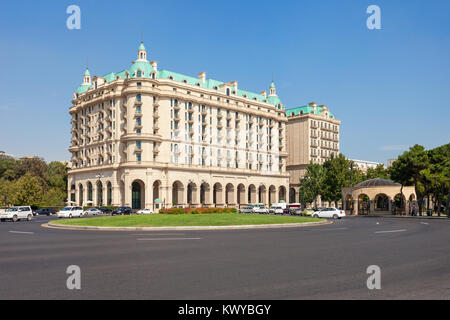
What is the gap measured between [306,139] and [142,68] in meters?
54.1

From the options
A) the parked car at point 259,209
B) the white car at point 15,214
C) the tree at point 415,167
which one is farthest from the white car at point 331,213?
the white car at point 15,214

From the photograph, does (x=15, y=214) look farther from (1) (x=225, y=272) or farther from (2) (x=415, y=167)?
(2) (x=415, y=167)

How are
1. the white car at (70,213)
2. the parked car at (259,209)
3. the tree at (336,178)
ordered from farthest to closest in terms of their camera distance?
1. the tree at (336,178)
2. the parked car at (259,209)
3. the white car at (70,213)

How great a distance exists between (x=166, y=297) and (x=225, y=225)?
2154 cm

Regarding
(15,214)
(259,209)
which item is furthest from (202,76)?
(15,214)

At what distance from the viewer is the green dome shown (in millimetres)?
81438

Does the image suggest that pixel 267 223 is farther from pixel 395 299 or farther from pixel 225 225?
pixel 395 299

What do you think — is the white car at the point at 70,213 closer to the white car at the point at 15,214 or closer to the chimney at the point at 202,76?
the white car at the point at 15,214

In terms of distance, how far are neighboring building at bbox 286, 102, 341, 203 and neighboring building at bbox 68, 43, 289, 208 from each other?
454 inches

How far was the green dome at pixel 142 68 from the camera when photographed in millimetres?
81438

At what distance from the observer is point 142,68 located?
81.6m

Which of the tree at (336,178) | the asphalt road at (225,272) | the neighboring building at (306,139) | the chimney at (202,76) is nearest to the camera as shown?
the asphalt road at (225,272)

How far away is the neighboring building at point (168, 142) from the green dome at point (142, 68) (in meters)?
0.20

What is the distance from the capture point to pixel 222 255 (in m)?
13.1
